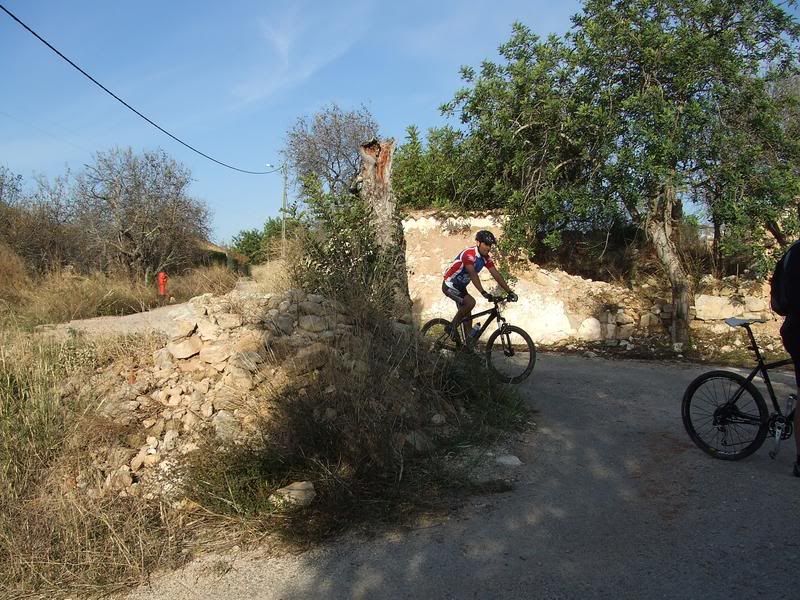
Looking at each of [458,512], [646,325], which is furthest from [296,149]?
[458,512]

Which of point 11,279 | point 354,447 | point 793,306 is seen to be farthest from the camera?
point 11,279

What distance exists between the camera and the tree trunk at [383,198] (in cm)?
782

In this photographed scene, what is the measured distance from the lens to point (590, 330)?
38.6 ft

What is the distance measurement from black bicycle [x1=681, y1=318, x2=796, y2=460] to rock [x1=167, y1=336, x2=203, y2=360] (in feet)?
14.4

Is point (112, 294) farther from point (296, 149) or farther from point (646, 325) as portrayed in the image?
point (296, 149)

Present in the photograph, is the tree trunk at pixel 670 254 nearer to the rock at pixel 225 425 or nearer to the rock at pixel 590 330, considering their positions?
the rock at pixel 590 330

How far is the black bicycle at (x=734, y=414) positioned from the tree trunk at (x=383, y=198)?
3.65 m

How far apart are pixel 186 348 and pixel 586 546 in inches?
155

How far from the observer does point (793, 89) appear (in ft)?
55.8

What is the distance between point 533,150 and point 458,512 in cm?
939

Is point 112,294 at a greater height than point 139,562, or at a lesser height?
greater

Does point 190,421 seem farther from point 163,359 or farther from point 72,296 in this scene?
→ point 72,296

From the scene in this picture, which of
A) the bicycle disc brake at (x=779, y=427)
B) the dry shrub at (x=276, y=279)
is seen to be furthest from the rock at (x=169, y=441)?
the bicycle disc brake at (x=779, y=427)

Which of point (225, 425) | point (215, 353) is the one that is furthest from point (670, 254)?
point (225, 425)
